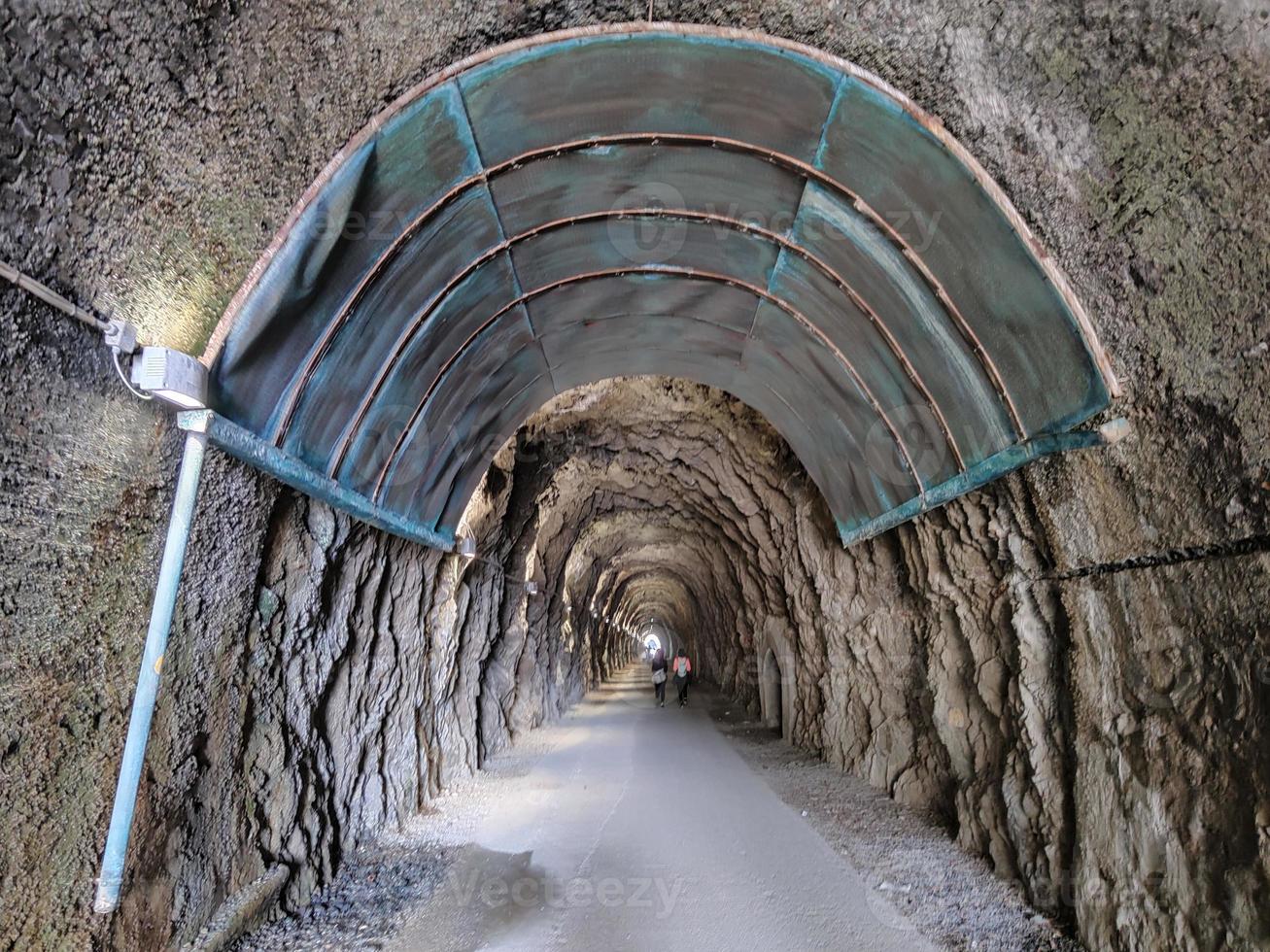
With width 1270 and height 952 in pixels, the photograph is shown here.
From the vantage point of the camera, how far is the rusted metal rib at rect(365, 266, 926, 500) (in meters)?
5.74

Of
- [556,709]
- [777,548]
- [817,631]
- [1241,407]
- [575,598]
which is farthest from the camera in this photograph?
[575,598]

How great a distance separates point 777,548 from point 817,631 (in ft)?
4.89

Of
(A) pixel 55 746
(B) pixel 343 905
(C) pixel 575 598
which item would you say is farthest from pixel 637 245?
(C) pixel 575 598

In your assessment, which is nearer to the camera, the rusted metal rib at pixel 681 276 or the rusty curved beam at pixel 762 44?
the rusty curved beam at pixel 762 44

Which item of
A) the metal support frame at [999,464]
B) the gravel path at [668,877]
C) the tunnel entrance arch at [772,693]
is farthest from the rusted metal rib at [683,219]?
the tunnel entrance arch at [772,693]

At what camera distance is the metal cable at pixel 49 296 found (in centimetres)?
226

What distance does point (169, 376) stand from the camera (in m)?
2.95

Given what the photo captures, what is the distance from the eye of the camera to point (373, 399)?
199 inches

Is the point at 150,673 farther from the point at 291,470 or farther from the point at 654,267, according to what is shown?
the point at 654,267

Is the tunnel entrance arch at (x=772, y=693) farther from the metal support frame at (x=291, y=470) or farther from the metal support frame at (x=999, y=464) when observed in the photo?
the metal support frame at (x=291, y=470)

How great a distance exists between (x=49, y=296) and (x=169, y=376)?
0.58 meters

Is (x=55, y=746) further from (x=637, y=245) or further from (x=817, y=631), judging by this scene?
(x=817, y=631)
